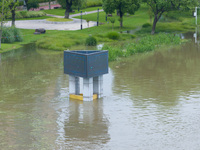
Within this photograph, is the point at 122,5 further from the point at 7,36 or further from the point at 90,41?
the point at 7,36

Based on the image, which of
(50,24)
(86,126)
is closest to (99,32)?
(50,24)

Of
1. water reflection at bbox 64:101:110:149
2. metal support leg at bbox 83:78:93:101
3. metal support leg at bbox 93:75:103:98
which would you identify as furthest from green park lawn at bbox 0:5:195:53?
water reflection at bbox 64:101:110:149

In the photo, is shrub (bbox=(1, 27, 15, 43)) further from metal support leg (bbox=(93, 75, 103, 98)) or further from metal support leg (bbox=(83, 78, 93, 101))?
metal support leg (bbox=(83, 78, 93, 101))

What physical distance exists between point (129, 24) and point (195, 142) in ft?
174

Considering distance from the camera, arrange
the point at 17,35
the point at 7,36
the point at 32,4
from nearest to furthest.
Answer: the point at 7,36
the point at 17,35
the point at 32,4

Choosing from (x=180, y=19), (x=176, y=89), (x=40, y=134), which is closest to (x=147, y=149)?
(x=40, y=134)

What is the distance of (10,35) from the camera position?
46562 mm

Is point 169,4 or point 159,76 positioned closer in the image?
point 159,76

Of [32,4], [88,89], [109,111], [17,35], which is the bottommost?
[109,111]

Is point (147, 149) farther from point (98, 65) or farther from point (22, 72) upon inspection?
point (22, 72)

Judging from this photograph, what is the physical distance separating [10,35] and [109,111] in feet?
96.3

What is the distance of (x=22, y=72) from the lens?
30156 mm

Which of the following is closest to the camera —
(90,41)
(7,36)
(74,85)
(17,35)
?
(74,85)

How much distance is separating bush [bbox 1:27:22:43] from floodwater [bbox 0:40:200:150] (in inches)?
589
